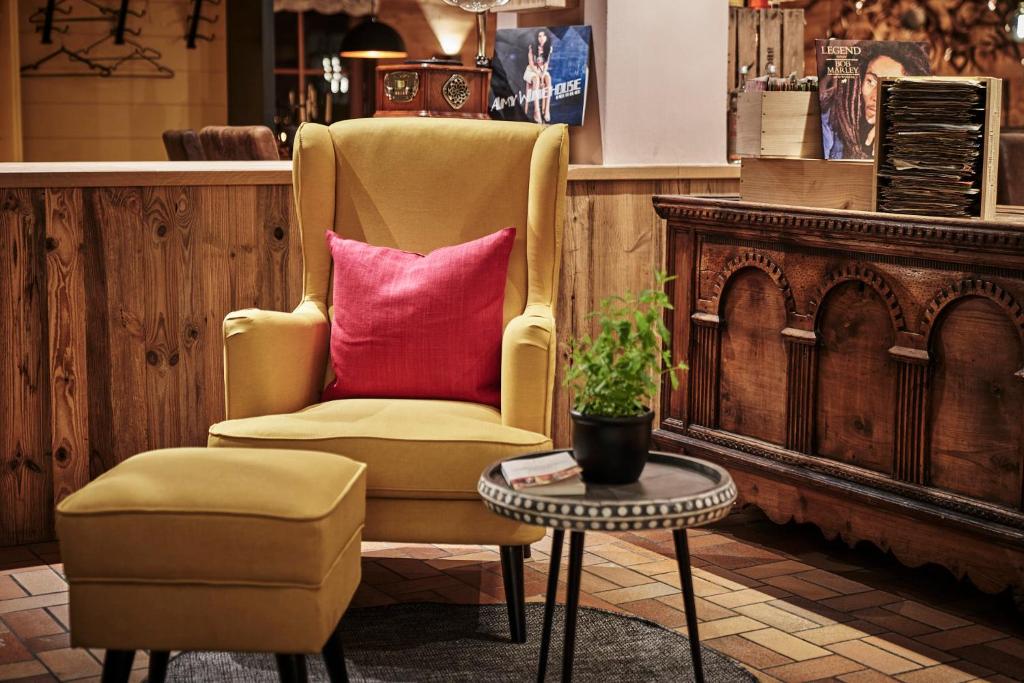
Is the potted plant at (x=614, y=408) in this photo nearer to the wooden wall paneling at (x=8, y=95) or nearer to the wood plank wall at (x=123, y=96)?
the wooden wall paneling at (x=8, y=95)

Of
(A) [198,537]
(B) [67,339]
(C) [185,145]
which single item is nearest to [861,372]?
(A) [198,537]

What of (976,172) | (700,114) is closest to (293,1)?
(700,114)

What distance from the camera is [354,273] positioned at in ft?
10.7

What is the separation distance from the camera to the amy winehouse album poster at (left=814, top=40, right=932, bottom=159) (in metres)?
3.59

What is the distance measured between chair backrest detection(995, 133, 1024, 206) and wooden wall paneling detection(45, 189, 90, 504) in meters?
2.53

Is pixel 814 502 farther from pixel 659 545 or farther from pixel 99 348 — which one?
pixel 99 348

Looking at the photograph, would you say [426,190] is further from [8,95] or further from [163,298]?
[8,95]

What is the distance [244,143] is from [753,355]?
2.81 meters

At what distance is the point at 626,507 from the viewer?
217 centimetres

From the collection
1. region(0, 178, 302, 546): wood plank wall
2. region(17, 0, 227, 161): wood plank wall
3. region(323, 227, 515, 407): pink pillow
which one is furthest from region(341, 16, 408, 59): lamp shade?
region(323, 227, 515, 407): pink pillow

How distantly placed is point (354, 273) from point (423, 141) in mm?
440

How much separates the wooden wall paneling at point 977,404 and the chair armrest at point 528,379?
3.11 feet

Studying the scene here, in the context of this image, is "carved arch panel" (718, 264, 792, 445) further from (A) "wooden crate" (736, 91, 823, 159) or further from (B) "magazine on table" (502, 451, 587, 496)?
(B) "magazine on table" (502, 451, 587, 496)

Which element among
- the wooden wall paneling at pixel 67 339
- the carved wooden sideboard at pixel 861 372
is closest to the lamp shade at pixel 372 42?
the carved wooden sideboard at pixel 861 372
